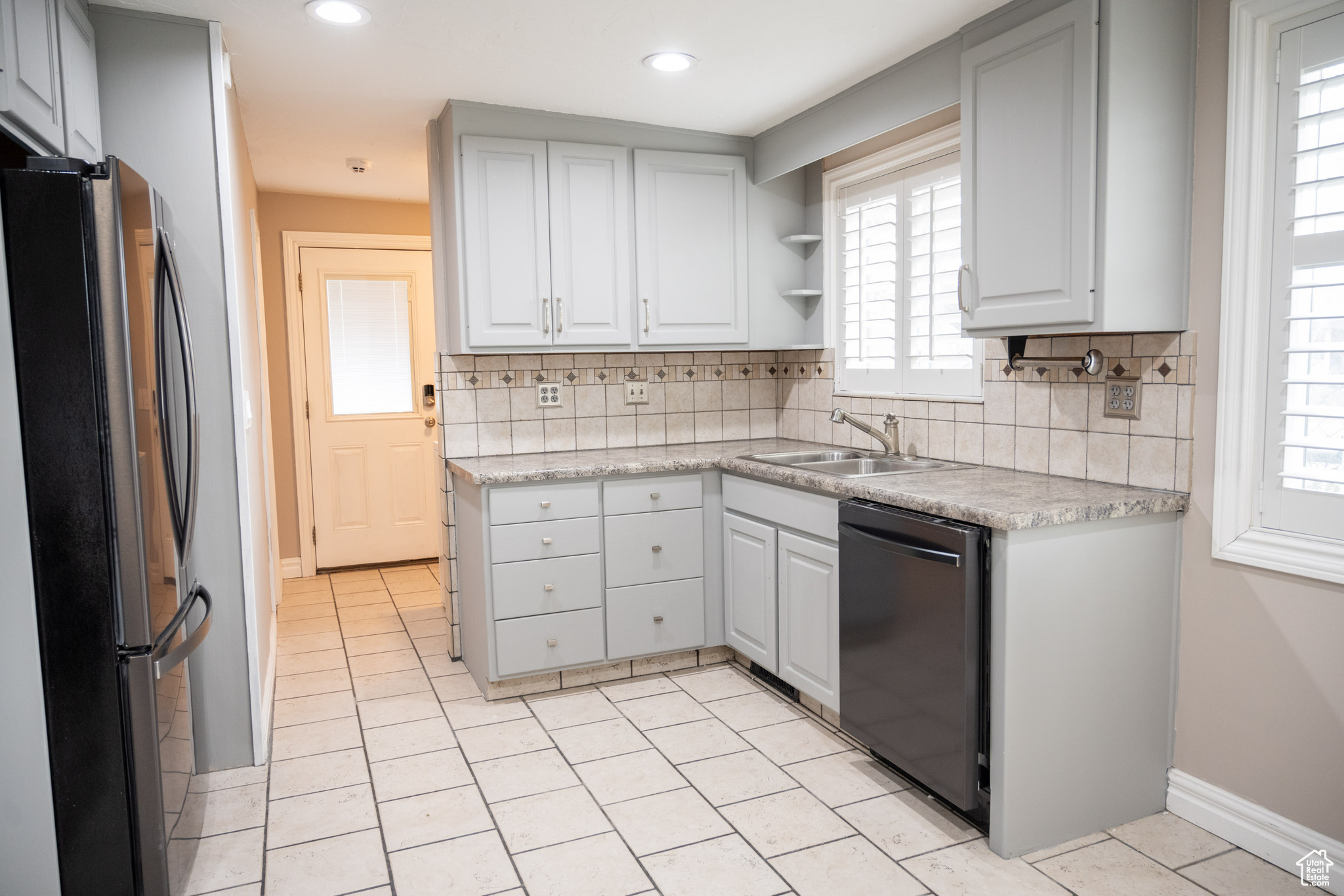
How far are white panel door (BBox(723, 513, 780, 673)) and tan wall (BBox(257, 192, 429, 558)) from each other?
9.80ft

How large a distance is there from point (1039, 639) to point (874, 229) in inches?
74.7

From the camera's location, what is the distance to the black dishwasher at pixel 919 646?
2089 mm

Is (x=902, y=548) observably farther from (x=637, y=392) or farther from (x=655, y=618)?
(x=637, y=392)

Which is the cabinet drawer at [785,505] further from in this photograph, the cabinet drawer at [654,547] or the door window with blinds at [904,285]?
the door window with blinds at [904,285]

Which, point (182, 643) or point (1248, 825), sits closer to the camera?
point (182, 643)

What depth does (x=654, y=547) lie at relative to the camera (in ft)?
11.0

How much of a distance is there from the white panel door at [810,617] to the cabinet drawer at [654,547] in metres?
0.48

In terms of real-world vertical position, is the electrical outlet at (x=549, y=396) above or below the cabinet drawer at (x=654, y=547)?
above

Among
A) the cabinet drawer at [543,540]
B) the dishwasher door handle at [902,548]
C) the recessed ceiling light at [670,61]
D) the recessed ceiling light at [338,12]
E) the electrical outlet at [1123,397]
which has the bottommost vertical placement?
the cabinet drawer at [543,540]

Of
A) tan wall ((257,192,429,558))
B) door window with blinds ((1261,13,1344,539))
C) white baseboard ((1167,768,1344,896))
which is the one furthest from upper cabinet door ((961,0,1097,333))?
tan wall ((257,192,429,558))

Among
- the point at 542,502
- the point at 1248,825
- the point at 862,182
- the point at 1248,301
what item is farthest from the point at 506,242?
the point at 1248,825

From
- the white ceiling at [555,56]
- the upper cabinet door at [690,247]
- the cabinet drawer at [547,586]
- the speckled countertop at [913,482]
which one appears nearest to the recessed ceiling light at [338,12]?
the white ceiling at [555,56]

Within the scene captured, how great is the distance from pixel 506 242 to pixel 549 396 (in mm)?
714

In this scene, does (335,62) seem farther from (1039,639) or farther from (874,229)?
(1039,639)
